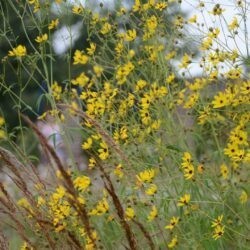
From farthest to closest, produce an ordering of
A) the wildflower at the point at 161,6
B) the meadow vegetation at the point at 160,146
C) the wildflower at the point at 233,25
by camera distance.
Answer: the wildflower at the point at 161,6, the wildflower at the point at 233,25, the meadow vegetation at the point at 160,146

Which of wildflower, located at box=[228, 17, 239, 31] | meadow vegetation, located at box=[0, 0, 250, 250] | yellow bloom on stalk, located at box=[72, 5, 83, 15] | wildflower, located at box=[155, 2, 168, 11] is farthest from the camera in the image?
yellow bloom on stalk, located at box=[72, 5, 83, 15]

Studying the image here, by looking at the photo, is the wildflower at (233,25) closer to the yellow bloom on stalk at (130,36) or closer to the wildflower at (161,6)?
the wildflower at (161,6)

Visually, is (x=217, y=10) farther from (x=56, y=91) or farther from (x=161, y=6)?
(x=56, y=91)

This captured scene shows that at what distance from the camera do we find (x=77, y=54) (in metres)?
2.92

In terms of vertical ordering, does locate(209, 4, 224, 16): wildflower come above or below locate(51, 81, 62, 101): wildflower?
above

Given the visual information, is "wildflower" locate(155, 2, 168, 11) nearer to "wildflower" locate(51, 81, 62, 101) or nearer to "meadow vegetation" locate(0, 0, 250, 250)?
"meadow vegetation" locate(0, 0, 250, 250)

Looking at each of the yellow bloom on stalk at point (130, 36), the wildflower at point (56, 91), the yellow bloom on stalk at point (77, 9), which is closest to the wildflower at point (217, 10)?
the yellow bloom on stalk at point (130, 36)

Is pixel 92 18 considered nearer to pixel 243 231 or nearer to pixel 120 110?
pixel 120 110

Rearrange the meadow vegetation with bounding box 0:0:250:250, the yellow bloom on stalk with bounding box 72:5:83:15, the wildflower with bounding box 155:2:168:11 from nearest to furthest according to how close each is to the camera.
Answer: the meadow vegetation with bounding box 0:0:250:250, the wildflower with bounding box 155:2:168:11, the yellow bloom on stalk with bounding box 72:5:83:15

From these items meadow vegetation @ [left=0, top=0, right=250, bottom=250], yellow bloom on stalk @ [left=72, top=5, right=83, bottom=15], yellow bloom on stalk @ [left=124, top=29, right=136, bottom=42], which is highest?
yellow bloom on stalk @ [left=72, top=5, right=83, bottom=15]

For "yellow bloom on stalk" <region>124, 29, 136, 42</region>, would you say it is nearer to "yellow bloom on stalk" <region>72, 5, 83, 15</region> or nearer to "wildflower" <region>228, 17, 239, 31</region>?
"yellow bloom on stalk" <region>72, 5, 83, 15</region>

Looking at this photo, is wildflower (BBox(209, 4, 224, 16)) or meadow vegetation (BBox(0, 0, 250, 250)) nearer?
meadow vegetation (BBox(0, 0, 250, 250))

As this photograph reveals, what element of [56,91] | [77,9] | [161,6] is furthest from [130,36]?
[56,91]

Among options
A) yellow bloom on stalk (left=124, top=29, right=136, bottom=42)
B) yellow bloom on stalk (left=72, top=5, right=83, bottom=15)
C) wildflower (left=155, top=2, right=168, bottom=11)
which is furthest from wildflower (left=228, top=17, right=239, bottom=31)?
yellow bloom on stalk (left=72, top=5, right=83, bottom=15)
